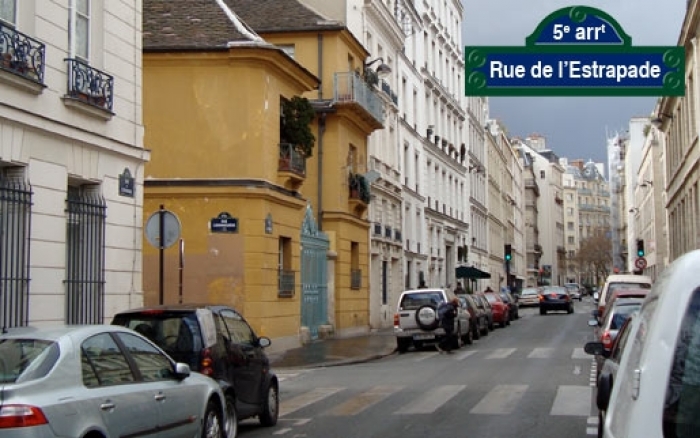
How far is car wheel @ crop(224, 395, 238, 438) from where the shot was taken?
10938 millimetres

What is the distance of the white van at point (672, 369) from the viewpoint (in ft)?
12.9

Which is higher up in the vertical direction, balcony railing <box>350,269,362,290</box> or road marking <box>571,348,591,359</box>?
balcony railing <box>350,269,362,290</box>

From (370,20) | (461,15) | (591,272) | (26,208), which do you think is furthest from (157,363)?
(591,272)

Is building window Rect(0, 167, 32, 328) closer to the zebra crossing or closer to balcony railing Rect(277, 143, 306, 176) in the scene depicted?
the zebra crossing

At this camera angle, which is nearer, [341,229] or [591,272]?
[341,229]

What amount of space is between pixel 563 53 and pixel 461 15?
5371cm

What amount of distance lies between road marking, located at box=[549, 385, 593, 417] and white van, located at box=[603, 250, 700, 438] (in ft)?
31.6

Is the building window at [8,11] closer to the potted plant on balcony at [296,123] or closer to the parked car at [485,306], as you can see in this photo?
the potted plant on balcony at [296,123]

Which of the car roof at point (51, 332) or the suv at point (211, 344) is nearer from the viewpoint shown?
the car roof at point (51, 332)

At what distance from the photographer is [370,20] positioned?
126 feet

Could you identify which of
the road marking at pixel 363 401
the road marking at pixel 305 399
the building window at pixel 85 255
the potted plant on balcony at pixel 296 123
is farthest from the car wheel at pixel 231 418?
the potted plant on balcony at pixel 296 123

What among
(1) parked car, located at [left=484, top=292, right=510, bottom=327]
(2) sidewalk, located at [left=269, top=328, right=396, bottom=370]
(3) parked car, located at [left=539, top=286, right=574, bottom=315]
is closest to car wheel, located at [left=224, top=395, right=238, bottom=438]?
(2) sidewalk, located at [left=269, top=328, right=396, bottom=370]

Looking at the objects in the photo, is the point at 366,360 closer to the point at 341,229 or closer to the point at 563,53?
the point at 341,229

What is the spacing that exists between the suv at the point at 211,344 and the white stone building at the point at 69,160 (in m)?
3.52
